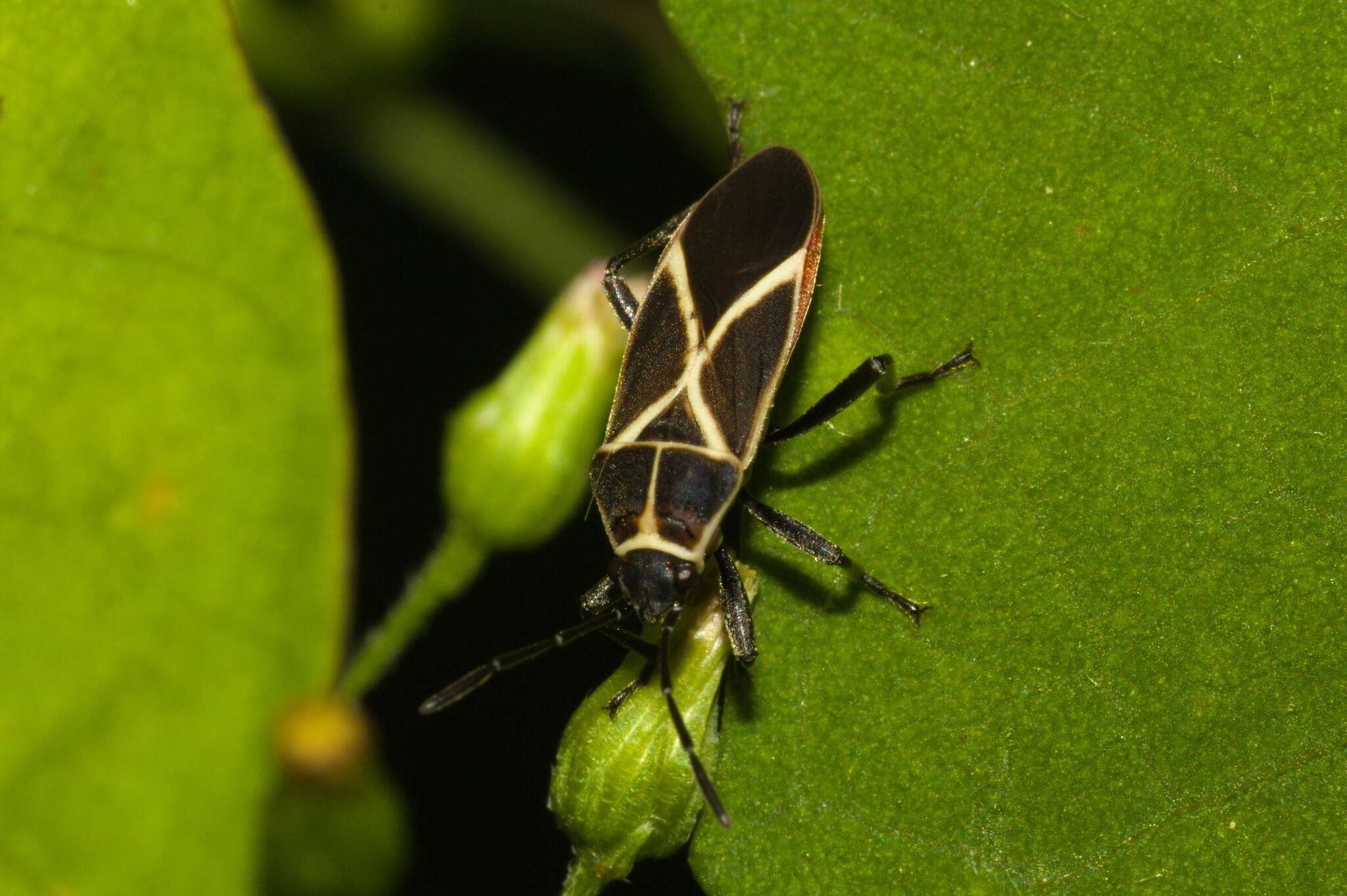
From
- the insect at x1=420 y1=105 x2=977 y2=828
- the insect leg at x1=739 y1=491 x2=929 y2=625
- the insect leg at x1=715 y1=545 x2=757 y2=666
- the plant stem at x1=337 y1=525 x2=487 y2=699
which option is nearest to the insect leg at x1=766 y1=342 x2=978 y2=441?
the insect at x1=420 y1=105 x2=977 y2=828

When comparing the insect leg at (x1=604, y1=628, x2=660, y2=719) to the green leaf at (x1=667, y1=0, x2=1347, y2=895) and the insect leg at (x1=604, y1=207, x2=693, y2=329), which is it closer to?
the green leaf at (x1=667, y1=0, x2=1347, y2=895)

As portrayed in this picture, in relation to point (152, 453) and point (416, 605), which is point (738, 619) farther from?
point (152, 453)

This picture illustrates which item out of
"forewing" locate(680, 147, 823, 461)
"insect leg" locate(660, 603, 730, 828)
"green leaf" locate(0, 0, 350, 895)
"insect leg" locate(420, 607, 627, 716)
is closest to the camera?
"green leaf" locate(0, 0, 350, 895)

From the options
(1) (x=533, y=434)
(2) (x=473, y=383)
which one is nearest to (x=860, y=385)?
(1) (x=533, y=434)

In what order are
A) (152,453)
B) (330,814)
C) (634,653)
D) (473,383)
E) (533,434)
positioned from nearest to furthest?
(330,814) < (152,453) < (634,653) < (533,434) < (473,383)

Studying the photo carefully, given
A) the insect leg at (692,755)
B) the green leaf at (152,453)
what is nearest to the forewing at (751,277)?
the insect leg at (692,755)

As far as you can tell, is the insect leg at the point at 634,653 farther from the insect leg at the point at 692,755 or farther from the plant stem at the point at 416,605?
the plant stem at the point at 416,605

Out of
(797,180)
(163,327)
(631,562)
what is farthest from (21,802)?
(797,180)
